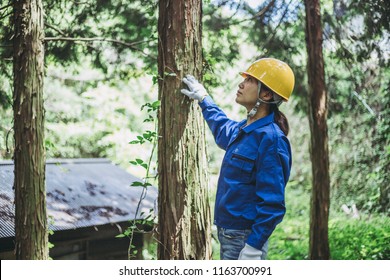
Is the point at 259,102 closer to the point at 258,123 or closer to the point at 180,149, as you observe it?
the point at 258,123

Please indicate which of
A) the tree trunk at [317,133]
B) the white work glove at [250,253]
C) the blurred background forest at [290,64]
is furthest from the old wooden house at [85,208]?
the white work glove at [250,253]

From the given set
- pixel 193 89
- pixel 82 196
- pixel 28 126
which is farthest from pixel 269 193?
pixel 82 196

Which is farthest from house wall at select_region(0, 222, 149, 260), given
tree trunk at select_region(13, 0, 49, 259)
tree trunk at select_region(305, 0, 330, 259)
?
tree trunk at select_region(305, 0, 330, 259)

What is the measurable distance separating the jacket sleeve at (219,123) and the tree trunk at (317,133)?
3.83 metres

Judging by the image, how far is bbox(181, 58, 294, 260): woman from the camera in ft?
7.02

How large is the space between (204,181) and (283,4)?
455 centimetres

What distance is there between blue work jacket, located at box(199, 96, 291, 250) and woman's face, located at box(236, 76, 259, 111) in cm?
14

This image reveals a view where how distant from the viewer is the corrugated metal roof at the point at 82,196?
516 centimetres

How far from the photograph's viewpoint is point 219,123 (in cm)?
262

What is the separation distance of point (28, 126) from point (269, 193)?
2060 mm

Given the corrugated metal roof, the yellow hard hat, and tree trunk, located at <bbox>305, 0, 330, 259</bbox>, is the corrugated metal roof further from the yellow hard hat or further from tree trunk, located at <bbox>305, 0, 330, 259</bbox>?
the yellow hard hat
